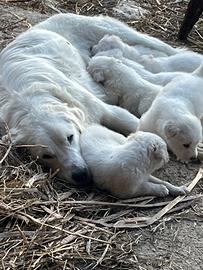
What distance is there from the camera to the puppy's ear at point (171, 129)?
4621 millimetres

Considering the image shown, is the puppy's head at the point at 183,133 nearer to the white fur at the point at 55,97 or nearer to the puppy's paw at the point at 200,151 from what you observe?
the puppy's paw at the point at 200,151

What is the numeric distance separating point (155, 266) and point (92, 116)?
A: 5.72 ft

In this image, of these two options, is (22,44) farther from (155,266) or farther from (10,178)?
(155,266)

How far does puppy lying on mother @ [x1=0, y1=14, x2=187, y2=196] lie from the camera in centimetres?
460

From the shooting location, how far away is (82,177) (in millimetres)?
4438

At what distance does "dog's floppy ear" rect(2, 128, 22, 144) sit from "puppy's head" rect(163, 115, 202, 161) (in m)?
0.99

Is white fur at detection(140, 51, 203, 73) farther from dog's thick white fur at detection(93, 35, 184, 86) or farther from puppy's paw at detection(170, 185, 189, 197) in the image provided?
puppy's paw at detection(170, 185, 189, 197)

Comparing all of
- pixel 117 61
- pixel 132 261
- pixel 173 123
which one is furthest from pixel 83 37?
pixel 132 261

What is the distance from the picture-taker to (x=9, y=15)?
7387mm

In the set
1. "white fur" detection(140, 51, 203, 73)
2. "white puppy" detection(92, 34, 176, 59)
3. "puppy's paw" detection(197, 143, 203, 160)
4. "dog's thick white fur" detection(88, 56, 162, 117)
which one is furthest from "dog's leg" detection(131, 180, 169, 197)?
"white puppy" detection(92, 34, 176, 59)

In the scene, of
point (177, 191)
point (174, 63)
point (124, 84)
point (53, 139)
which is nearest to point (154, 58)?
point (174, 63)

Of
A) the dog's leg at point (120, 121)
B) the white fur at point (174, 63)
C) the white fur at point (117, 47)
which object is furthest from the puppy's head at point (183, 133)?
the white fur at point (117, 47)

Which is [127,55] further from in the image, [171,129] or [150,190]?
[150,190]

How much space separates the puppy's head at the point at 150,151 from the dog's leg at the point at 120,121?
918 millimetres
